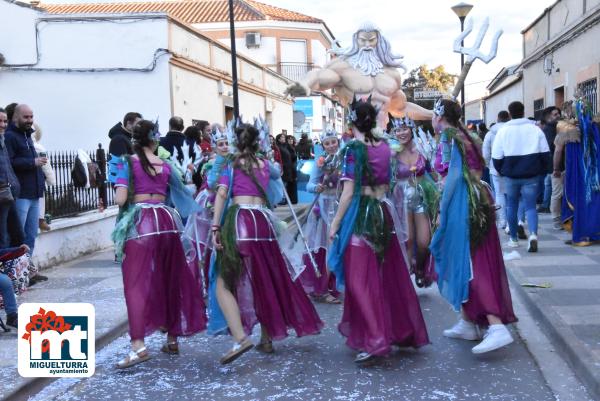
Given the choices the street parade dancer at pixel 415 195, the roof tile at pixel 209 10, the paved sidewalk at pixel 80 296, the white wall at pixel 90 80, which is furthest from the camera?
the roof tile at pixel 209 10

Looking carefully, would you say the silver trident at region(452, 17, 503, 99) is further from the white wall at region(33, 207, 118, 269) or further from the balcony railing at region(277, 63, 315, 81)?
the balcony railing at region(277, 63, 315, 81)

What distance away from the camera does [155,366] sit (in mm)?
5785

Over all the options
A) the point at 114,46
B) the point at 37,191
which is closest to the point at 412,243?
the point at 37,191

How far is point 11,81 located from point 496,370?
49.8 ft

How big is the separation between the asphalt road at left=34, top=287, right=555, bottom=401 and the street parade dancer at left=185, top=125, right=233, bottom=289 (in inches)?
32.2

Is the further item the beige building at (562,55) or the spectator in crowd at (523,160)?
the beige building at (562,55)

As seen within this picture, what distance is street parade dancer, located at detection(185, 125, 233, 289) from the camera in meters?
5.89

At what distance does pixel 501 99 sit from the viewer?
34.4 meters

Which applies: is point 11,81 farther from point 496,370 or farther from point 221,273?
point 496,370

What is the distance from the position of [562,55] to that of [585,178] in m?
9.87

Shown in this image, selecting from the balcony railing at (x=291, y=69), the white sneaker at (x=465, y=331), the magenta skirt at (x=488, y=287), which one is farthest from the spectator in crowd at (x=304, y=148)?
the balcony railing at (x=291, y=69)

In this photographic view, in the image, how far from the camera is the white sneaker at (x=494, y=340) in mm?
5504

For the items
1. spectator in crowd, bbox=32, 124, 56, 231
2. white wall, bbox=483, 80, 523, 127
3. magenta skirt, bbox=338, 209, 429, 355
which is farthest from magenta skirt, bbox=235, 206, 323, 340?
white wall, bbox=483, 80, 523, 127

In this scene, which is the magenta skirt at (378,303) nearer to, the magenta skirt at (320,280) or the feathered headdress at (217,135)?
the feathered headdress at (217,135)
